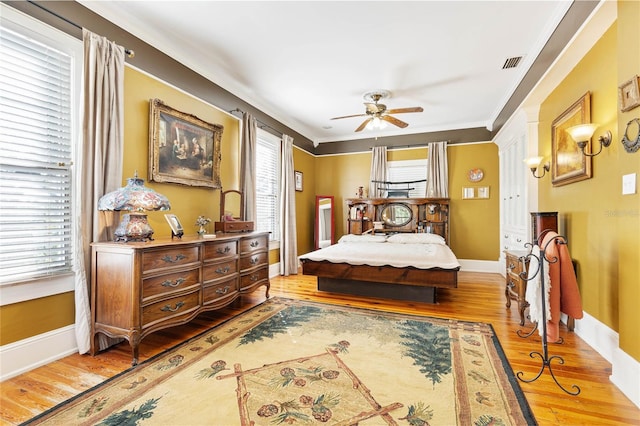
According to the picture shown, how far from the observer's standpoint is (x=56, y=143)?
7.48ft

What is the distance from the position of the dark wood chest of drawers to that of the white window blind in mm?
331

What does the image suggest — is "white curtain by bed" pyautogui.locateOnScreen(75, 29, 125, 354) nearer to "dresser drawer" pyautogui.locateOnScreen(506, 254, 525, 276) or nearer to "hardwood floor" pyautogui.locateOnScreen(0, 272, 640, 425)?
"hardwood floor" pyautogui.locateOnScreen(0, 272, 640, 425)

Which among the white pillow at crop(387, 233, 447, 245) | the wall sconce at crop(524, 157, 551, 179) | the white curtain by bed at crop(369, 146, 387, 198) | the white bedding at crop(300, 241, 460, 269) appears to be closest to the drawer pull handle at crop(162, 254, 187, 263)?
the white bedding at crop(300, 241, 460, 269)

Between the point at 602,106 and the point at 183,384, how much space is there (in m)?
3.84

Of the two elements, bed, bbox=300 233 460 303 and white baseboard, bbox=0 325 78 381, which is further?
bed, bbox=300 233 460 303

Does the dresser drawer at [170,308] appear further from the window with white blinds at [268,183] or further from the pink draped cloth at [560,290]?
the pink draped cloth at [560,290]

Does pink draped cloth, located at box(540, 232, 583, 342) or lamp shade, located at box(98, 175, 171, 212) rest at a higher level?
lamp shade, located at box(98, 175, 171, 212)

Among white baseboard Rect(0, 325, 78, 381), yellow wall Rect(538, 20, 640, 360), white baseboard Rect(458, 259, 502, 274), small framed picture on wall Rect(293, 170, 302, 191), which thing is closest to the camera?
yellow wall Rect(538, 20, 640, 360)

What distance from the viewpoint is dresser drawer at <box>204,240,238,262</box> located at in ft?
9.28

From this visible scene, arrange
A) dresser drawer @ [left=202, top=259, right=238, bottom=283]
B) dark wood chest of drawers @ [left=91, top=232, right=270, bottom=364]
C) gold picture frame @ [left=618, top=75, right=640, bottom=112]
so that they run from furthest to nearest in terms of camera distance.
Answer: dresser drawer @ [left=202, top=259, right=238, bottom=283] < dark wood chest of drawers @ [left=91, top=232, right=270, bottom=364] < gold picture frame @ [left=618, top=75, right=640, bottom=112]

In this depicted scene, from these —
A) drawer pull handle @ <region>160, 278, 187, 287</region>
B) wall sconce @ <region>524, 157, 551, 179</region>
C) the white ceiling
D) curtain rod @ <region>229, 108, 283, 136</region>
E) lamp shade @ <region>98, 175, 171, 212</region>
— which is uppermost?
the white ceiling

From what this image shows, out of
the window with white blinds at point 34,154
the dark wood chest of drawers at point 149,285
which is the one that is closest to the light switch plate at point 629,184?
the dark wood chest of drawers at point 149,285

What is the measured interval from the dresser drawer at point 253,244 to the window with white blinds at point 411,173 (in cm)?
361

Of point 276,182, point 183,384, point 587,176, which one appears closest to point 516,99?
point 587,176
